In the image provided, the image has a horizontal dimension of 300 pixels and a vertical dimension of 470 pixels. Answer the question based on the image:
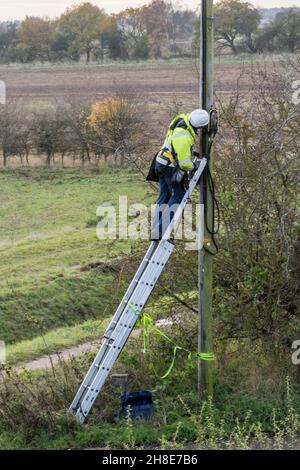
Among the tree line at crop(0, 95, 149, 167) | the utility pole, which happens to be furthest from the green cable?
the tree line at crop(0, 95, 149, 167)

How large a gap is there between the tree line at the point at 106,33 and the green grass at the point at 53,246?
59.4ft

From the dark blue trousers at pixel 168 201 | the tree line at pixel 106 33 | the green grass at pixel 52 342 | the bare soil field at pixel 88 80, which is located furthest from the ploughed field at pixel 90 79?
the dark blue trousers at pixel 168 201

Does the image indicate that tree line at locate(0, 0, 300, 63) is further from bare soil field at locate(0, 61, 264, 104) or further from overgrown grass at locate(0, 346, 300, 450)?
overgrown grass at locate(0, 346, 300, 450)

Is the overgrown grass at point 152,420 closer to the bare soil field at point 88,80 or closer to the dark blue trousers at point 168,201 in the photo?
the dark blue trousers at point 168,201

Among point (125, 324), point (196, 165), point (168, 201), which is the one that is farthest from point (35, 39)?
point (125, 324)

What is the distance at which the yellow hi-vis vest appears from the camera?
33.5ft

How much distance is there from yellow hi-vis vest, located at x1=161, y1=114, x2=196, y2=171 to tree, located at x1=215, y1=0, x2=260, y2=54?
35.8 meters

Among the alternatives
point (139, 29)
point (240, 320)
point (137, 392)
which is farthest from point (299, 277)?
point (139, 29)

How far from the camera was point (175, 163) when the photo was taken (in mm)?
10516

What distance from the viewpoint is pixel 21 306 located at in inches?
875

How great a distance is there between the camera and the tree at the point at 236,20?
Result: 4741 centimetres

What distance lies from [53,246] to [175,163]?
58.2 ft

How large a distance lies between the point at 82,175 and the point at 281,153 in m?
29.1

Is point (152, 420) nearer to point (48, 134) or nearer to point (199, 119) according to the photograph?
point (199, 119)
